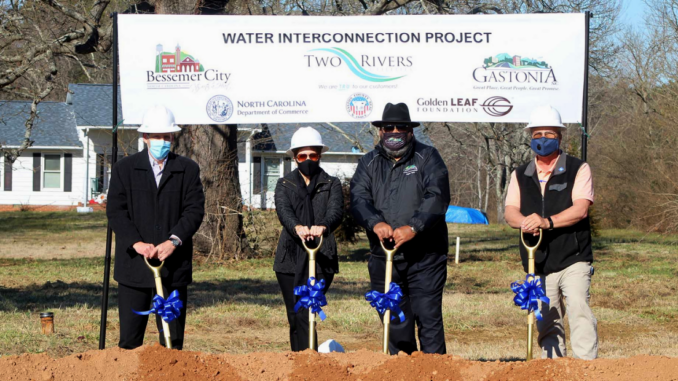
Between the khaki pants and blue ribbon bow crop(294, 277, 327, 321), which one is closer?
blue ribbon bow crop(294, 277, 327, 321)

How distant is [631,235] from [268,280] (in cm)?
1630

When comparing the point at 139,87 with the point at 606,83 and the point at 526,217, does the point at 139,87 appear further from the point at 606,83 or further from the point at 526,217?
the point at 606,83

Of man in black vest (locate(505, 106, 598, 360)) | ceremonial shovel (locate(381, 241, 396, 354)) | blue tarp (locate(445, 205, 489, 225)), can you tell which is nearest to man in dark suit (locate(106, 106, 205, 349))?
ceremonial shovel (locate(381, 241, 396, 354))

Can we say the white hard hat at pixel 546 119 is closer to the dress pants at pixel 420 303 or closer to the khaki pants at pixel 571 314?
the khaki pants at pixel 571 314

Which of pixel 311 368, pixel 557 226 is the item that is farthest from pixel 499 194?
pixel 311 368

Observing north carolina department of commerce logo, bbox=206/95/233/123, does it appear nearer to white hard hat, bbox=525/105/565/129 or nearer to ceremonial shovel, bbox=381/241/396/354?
ceremonial shovel, bbox=381/241/396/354

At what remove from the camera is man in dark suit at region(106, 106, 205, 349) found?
5.50 m

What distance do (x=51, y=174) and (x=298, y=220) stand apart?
108ft

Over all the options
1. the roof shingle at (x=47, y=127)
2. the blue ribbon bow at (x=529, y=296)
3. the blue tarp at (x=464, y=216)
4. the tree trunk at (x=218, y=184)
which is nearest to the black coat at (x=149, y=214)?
the blue ribbon bow at (x=529, y=296)

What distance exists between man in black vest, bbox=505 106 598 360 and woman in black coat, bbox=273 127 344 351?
143cm

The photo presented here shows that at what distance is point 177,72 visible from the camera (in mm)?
7738

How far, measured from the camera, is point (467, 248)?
21.0 m

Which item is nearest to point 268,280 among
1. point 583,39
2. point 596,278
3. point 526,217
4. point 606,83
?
point 596,278

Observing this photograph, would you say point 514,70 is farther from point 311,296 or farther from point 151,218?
point 151,218
